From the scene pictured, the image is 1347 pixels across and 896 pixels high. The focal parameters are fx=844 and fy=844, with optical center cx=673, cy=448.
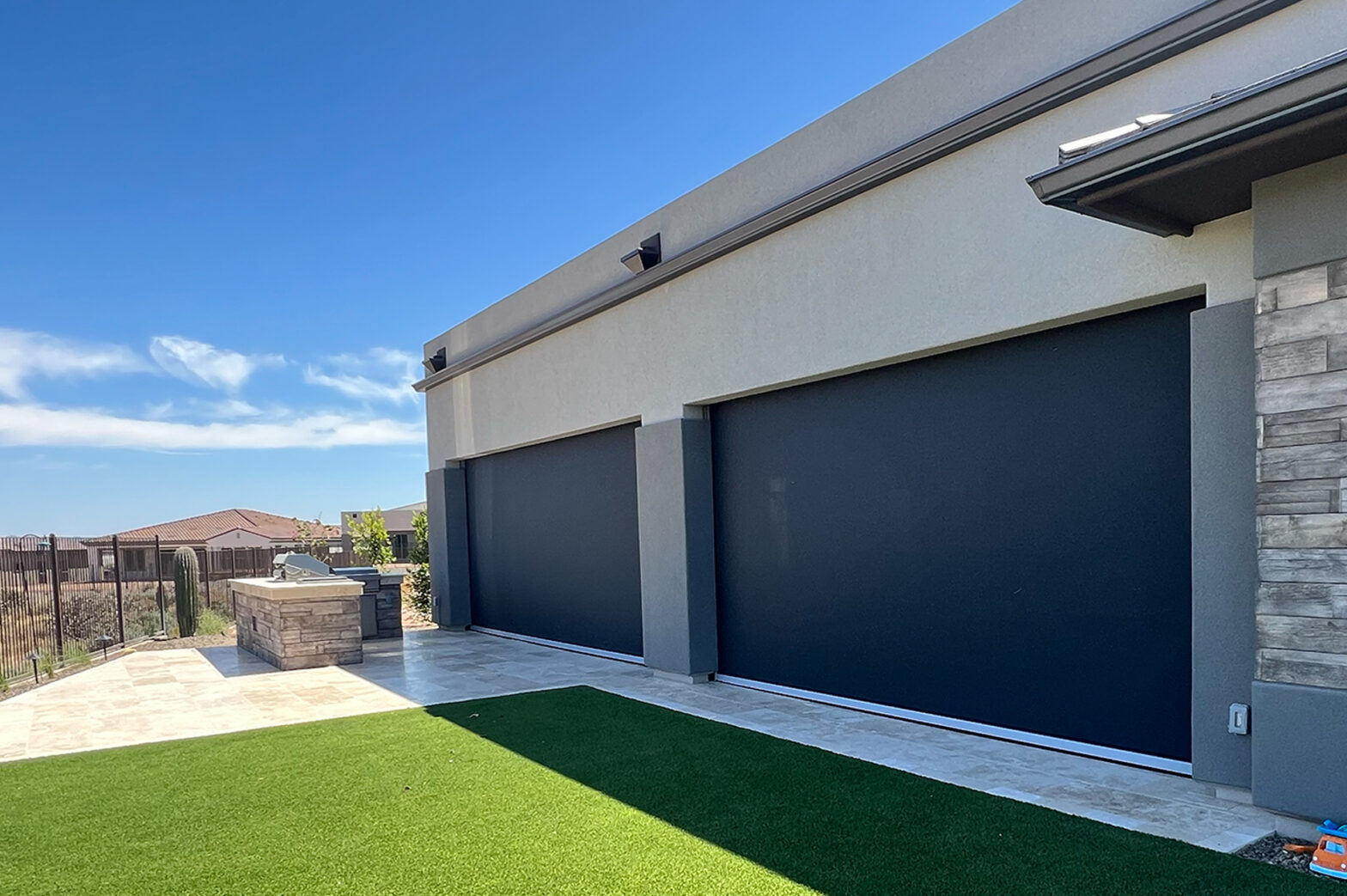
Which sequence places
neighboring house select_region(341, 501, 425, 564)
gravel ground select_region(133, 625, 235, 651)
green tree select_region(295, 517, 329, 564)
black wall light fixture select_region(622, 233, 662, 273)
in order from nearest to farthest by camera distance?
black wall light fixture select_region(622, 233, 662, 273)
gravel ground select_region(133, 625, 235, 651)
green tree select_region(295, 517, 329, 564)
neighboring house select_region(341, 501, 425, 564)

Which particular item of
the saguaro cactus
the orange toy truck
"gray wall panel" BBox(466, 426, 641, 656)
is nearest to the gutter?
"gray wall panel" BBox(466, 426, 641, 656)

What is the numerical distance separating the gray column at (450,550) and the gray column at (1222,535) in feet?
42.2

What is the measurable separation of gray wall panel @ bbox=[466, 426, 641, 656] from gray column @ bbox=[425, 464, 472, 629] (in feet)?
0.56

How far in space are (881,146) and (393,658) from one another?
930cm

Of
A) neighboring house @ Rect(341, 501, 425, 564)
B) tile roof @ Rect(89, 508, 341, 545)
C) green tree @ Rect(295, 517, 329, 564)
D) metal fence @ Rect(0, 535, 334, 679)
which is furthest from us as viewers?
neighboring house @ Rect(341, 501, 425, 564)

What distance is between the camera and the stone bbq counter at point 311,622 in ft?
35.7

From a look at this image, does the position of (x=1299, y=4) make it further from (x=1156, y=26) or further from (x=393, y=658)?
(x=393, y=658)

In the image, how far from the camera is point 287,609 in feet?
35.7

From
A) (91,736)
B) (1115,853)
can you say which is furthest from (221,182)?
(1115,853)

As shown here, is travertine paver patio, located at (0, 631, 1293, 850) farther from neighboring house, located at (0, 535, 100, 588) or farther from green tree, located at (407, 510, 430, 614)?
green tree, located at (407, 510, 430, 614)

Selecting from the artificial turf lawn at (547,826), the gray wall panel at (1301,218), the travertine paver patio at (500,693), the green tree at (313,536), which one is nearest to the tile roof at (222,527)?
the green tree at (313,536)

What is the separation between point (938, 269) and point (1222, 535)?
9.40 feet

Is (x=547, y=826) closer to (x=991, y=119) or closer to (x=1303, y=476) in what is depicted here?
(x=1303, y=476)

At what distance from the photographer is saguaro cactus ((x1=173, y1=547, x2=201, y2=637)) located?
49.9ft
